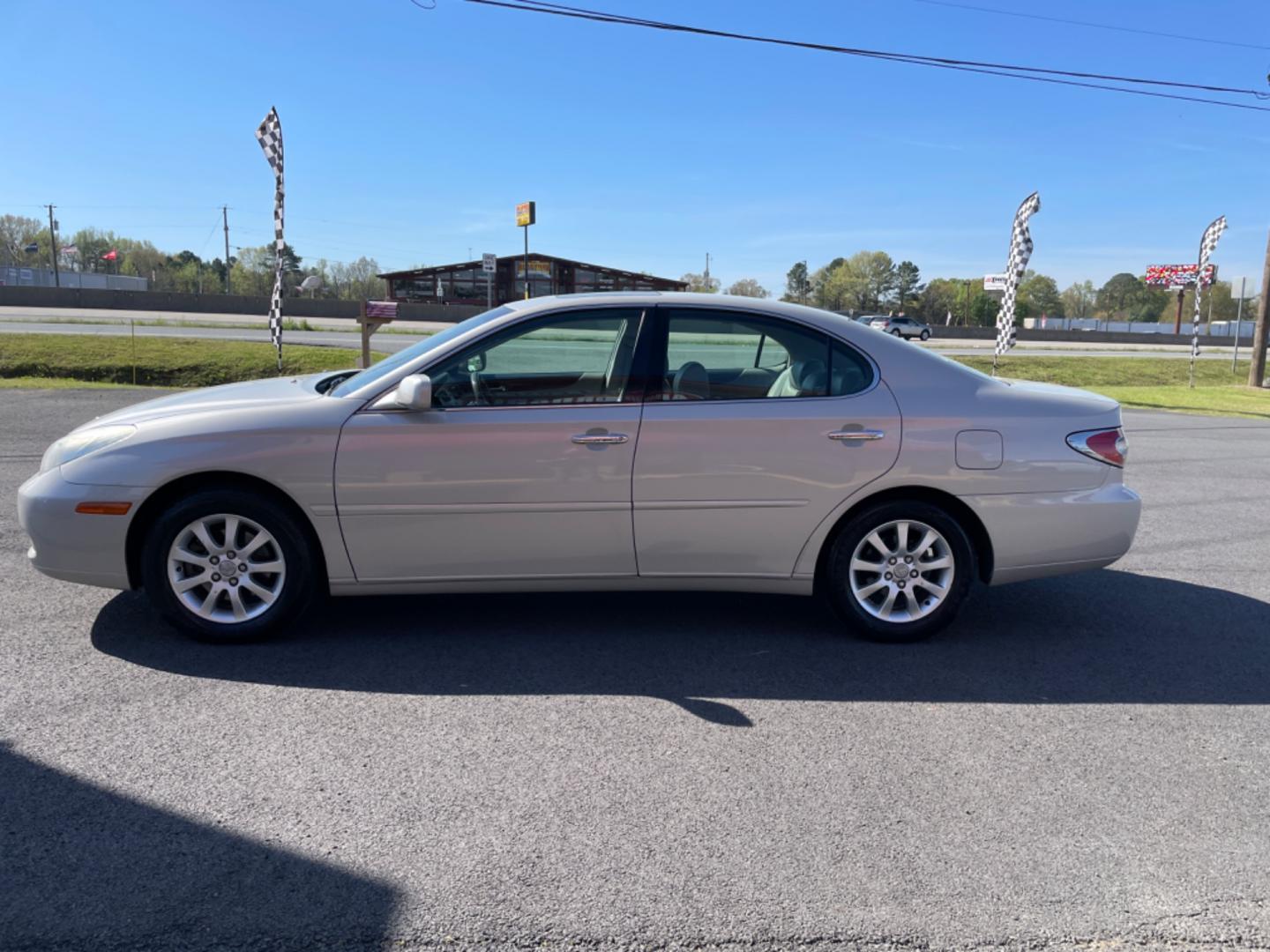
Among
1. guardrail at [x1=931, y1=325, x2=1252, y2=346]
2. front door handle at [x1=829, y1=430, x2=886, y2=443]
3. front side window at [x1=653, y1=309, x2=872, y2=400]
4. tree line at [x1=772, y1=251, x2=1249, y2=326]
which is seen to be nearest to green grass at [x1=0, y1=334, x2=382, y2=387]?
front side window at [x1=653, y1=309, x2=872, y2=400]

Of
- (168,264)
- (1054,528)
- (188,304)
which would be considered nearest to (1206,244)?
(1054,528)

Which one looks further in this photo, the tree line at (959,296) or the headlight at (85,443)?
the tree line at (959,296)

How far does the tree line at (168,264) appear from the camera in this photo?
4190 inches

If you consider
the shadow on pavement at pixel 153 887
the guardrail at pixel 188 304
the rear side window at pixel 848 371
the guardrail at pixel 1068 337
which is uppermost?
the guardrail at pixel 188 304

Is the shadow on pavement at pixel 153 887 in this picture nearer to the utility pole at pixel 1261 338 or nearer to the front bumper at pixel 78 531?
the front bumper at pixel 78 531

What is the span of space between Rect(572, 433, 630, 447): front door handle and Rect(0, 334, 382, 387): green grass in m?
15.1

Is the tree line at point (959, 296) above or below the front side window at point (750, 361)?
above

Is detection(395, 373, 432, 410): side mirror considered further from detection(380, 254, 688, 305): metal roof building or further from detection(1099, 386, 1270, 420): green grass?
detection(380, 254, 688, 305): metal roof building

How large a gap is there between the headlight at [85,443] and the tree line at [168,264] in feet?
319

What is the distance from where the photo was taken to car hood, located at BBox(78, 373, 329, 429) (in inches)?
173

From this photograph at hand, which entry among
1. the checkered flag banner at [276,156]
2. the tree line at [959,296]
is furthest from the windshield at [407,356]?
the tree line at [959,296]

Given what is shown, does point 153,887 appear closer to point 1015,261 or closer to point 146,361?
point 146,361

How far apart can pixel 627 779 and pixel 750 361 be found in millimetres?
2218

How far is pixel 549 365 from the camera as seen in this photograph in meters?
4.62
